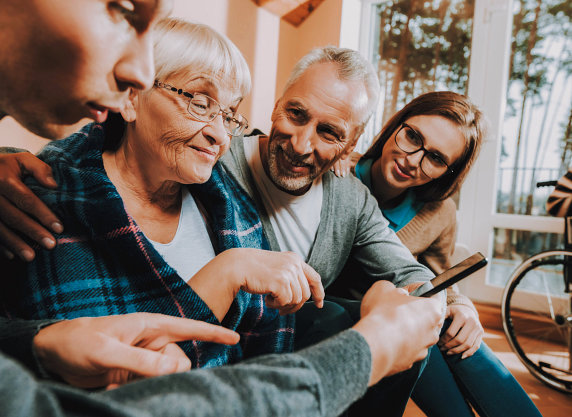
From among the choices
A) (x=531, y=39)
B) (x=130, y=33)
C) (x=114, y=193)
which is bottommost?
(x=114, y=193)

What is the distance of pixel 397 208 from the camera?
1696 millimetres

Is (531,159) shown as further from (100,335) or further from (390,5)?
(100,335)

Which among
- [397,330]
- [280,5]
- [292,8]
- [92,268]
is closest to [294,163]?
[92,268]

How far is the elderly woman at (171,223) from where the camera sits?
79 centimetres

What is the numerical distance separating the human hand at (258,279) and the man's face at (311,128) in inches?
20.3

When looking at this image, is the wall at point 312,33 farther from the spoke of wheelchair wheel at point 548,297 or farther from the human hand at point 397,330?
the human hand at point 397,330

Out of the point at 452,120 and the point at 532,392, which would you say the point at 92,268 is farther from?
the point at 532,392

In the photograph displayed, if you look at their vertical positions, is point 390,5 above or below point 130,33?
above

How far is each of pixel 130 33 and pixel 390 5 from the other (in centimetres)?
348

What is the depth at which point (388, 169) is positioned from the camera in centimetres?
165

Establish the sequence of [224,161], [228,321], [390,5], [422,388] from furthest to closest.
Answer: [390,5] < [224,161] < [422,388] < [228,321]

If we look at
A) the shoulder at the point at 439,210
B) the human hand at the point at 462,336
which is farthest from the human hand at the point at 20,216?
the shoulder at the point at 439,210

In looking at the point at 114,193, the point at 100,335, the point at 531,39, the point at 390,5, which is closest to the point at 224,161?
the point at 114,193

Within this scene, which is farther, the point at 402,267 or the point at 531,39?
the point at 531,39
